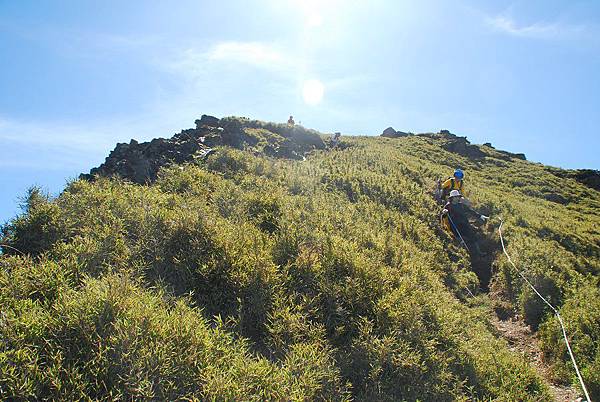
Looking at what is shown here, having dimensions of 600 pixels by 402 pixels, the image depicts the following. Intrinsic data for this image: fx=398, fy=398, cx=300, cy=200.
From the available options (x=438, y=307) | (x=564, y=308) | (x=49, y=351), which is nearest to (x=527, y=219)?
(x=564, y=308)

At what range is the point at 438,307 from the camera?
760 centimetres

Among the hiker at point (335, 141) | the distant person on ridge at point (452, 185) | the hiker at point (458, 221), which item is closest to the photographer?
the hiker at point (458, 221)

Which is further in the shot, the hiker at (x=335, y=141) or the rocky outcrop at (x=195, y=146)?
the hiker at (x=335, y=141)

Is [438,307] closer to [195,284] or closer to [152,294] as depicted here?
[195,284]

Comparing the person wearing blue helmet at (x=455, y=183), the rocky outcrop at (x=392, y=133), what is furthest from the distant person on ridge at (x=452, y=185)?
the rocky outcrop at (x=392, y=133)

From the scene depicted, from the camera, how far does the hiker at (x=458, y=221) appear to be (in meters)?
14.4

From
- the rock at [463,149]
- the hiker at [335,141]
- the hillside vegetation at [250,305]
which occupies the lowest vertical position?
the hillside vegetation at [250,305]

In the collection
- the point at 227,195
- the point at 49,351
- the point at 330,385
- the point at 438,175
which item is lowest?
the point at 330,385

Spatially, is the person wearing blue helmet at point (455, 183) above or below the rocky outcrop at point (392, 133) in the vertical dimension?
below

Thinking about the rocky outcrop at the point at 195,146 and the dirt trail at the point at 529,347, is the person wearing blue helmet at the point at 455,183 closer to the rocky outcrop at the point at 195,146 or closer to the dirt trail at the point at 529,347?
the dirt trail at the point at 529,347

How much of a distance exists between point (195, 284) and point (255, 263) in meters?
1.04

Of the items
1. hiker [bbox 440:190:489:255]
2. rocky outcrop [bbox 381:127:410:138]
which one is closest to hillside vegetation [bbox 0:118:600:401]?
hiker [bbox 440:190:489:255]

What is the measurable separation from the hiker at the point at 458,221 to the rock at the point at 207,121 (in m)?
15.9

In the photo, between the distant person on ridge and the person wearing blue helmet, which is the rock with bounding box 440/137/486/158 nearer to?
the distant person on ridge
